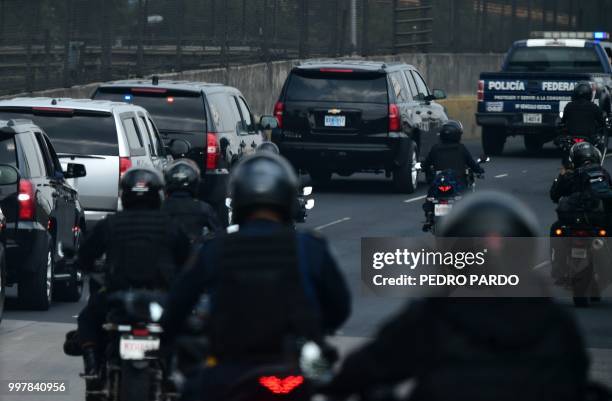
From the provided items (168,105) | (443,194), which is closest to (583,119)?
(168,105)

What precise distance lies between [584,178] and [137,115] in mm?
4868

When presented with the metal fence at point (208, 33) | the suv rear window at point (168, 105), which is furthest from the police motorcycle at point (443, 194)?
the metal fence at point (208, 33)

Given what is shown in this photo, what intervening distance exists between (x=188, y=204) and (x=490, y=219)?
5.43 m

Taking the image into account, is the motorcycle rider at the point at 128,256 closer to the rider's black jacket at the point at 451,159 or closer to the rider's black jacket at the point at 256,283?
the rider's black jacket at the point at 256,283

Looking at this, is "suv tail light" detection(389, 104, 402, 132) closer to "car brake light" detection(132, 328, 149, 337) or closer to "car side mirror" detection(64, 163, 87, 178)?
"car side mirror" detection(64, 163, 87, 178)

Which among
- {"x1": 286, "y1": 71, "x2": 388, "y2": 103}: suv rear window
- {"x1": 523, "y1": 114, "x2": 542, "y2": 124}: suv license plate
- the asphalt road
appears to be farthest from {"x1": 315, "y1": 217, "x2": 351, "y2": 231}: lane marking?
{"x1": 523, "y1": 114, "x2": 542, "y2": 124}: suv license plate

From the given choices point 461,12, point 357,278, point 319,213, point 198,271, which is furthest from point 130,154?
point 461,12

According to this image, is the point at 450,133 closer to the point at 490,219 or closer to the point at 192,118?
the point at 192,118

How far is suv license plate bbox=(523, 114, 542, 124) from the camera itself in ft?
106

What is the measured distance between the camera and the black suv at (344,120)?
25.8 m

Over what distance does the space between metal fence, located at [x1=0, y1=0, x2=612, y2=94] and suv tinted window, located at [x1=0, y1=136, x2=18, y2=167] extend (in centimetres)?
1209

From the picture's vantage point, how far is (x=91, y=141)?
17.4 meters

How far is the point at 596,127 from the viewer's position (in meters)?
25.2

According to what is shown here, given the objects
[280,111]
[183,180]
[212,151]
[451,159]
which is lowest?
[280,111]
